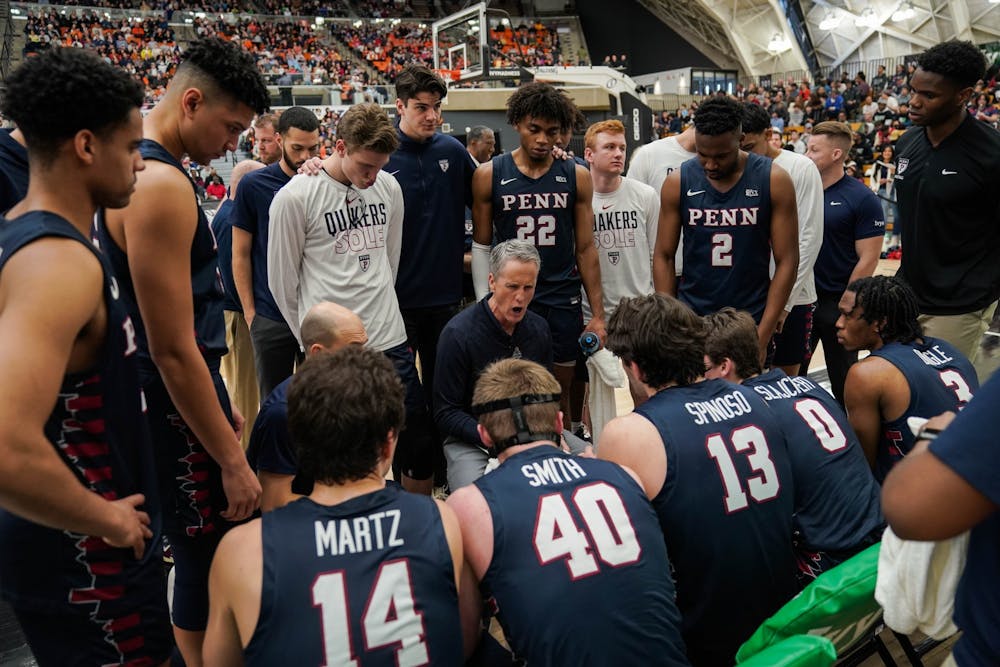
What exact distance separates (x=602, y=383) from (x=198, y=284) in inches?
86.4

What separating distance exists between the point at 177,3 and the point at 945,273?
109 feet

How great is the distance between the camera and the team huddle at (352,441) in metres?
1.29

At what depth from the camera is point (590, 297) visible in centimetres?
351

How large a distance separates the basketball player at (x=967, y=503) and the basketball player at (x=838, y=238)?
3165 millimetres

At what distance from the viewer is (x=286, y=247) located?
2920 millimetres

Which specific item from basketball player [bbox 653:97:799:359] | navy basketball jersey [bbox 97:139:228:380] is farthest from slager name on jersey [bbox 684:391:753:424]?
basketball player [bbox 653:97:799:359]

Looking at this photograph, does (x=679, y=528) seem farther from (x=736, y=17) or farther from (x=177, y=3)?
(x=177, y=3)

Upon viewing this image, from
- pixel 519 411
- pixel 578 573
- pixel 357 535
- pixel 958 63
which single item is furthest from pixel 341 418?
pixel 958 63

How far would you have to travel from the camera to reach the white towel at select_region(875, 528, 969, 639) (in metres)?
1.15

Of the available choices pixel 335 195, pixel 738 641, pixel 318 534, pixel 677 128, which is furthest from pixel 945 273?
pixel 677 128

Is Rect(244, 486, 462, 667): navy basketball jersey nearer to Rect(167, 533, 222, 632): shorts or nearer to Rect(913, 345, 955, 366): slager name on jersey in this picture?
Rect(167, 533, 222, 632): shorts

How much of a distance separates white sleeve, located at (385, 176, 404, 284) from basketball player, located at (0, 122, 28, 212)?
139cm

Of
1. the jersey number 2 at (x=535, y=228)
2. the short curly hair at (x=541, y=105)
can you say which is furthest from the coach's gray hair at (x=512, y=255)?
the short curly hair at (x=541, y=105)

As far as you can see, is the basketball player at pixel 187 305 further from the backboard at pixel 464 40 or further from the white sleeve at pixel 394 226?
the backboard at pixel 464 40
